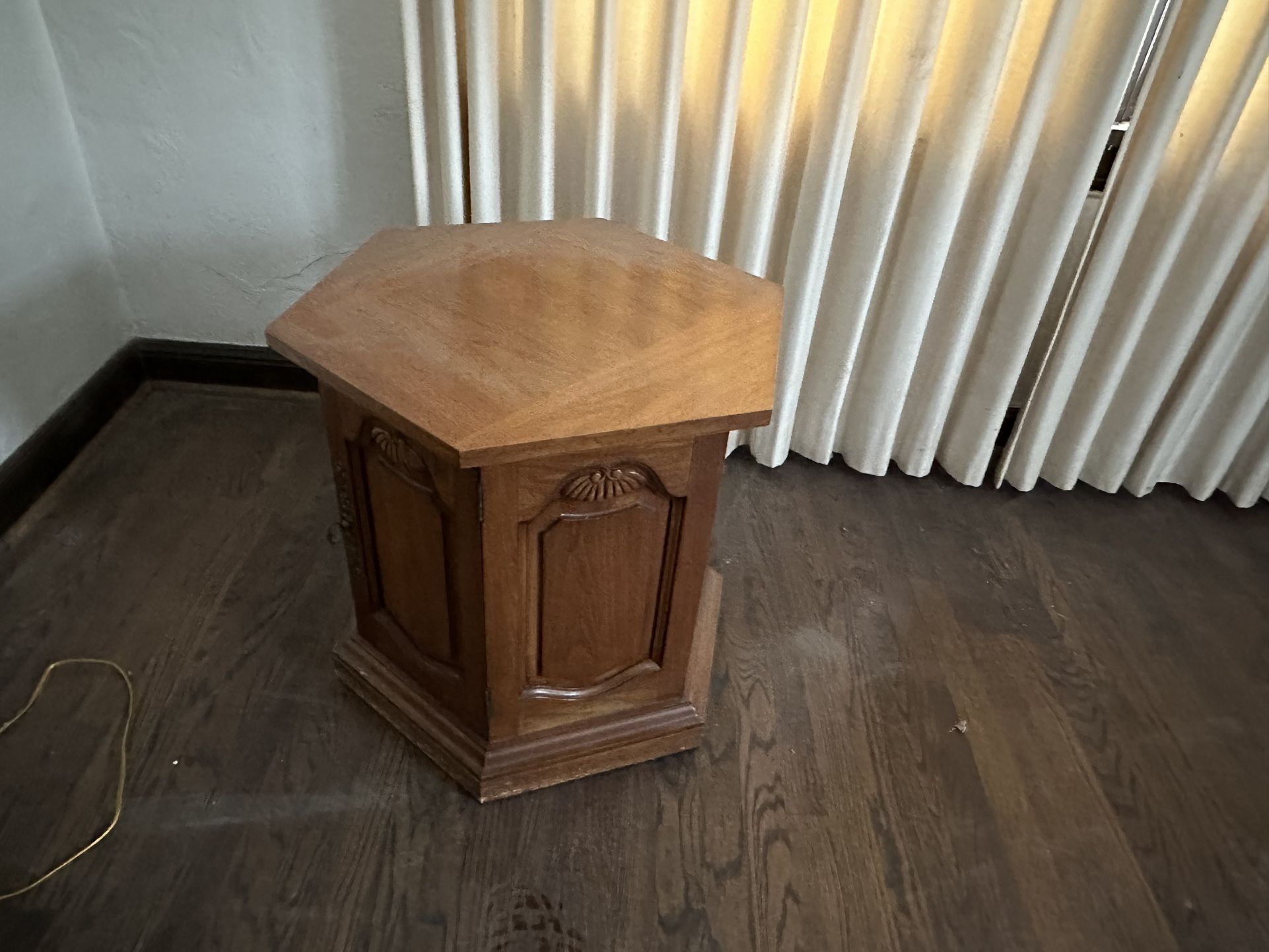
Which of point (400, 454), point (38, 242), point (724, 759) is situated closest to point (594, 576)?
point (400, 454)

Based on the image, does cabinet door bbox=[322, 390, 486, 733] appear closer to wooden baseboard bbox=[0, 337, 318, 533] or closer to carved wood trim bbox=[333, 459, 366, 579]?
carved wood trim bbox=[333, 459, 366, 579]

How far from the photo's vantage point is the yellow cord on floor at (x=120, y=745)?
42.5 inches

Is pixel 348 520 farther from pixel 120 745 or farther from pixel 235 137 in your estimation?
pixel 235 137

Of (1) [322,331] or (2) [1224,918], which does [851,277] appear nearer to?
(1) [322,331]

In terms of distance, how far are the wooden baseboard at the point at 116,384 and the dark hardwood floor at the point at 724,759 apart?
49 millimetres

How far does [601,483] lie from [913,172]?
1.04m

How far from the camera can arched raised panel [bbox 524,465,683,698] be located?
3.30 feet

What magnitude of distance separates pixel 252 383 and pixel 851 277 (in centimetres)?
140

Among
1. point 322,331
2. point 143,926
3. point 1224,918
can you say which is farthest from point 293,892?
point 1224,918

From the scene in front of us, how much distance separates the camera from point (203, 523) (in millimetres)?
1634

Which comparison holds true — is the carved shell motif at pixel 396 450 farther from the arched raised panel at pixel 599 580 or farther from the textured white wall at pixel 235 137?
the textured white wall at pixel 235 137

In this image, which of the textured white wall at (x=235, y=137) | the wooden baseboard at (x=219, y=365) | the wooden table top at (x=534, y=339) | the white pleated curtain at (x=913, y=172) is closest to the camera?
the wooden table top at (x=534, y=339)

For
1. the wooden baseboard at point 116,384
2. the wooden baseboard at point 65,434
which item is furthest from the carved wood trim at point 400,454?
A: the wooden baseboard at point 65,434

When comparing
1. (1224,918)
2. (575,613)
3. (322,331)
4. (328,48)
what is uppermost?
(328,48)
